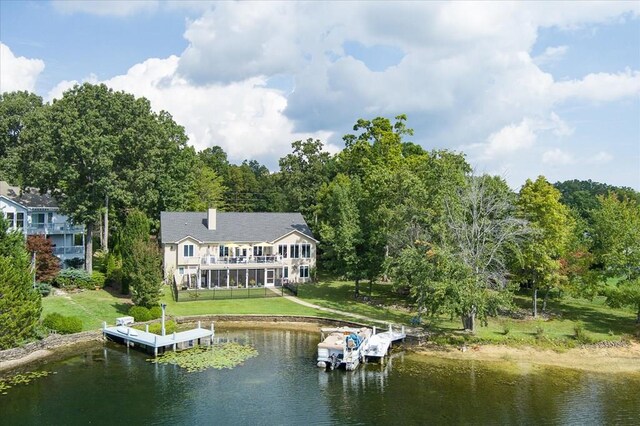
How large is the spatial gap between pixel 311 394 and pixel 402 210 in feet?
62.2

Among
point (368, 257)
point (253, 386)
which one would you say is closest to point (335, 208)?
point (368, 257)

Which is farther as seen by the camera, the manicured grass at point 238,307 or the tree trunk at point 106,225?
the tree trunk at point 106,225

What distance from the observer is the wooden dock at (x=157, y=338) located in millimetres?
30406

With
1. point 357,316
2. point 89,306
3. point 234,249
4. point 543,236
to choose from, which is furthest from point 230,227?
point 543,236

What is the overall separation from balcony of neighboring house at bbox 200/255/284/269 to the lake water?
17633 millimetres

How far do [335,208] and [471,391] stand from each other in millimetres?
26585

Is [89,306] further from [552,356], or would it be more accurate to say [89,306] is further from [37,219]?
[552,356]

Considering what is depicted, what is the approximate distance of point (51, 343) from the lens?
3008cm

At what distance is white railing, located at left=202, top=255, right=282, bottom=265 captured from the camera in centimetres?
4709

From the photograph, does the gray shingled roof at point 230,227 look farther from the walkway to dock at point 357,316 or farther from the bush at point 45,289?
the bush at point 45,289

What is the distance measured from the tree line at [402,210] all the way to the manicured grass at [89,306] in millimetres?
6296

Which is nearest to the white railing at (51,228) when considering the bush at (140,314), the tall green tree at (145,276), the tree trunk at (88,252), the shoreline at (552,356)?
the tree trunk at (88,252)

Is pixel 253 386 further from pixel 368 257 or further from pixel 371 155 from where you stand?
pixel 371 155

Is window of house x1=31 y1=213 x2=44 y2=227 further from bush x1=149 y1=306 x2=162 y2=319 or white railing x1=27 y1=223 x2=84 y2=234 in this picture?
bush x1=149 y1=306 x2=162 y2=319
